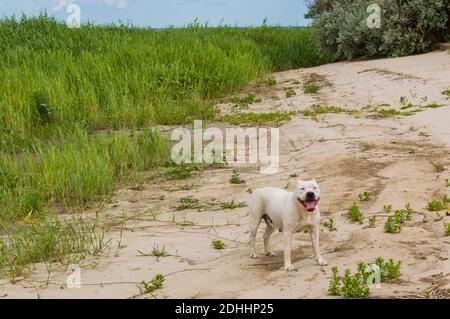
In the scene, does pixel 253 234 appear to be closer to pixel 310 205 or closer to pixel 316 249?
pixel 316 249

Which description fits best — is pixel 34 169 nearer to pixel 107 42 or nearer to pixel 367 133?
pixel 367 133

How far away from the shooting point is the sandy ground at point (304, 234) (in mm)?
5129

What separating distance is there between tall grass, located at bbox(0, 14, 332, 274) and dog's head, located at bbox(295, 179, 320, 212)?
216 centimetres

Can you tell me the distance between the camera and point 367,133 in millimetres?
10547

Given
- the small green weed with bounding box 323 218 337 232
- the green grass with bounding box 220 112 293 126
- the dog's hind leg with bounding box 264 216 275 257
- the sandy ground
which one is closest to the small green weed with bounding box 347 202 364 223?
the sandy ground

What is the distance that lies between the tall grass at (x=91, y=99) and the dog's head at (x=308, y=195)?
7.10 feet

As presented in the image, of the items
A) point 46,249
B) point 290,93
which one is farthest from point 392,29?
point 46,249

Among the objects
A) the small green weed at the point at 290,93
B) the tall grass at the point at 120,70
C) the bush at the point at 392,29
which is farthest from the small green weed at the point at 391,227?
the bush at the point at 392,29

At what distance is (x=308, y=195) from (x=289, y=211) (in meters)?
0.30

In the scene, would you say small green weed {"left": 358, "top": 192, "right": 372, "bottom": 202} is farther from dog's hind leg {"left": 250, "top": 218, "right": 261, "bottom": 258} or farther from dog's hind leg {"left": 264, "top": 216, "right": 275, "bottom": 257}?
dog's hind leg {"left": 250, "top": 218, "right": 261, "bottom": 258}

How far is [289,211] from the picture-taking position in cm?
548

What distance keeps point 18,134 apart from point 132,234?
18.1ft

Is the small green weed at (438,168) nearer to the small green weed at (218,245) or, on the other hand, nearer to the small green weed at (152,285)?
the small green weed at (218,245)

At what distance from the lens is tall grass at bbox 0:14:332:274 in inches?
311
